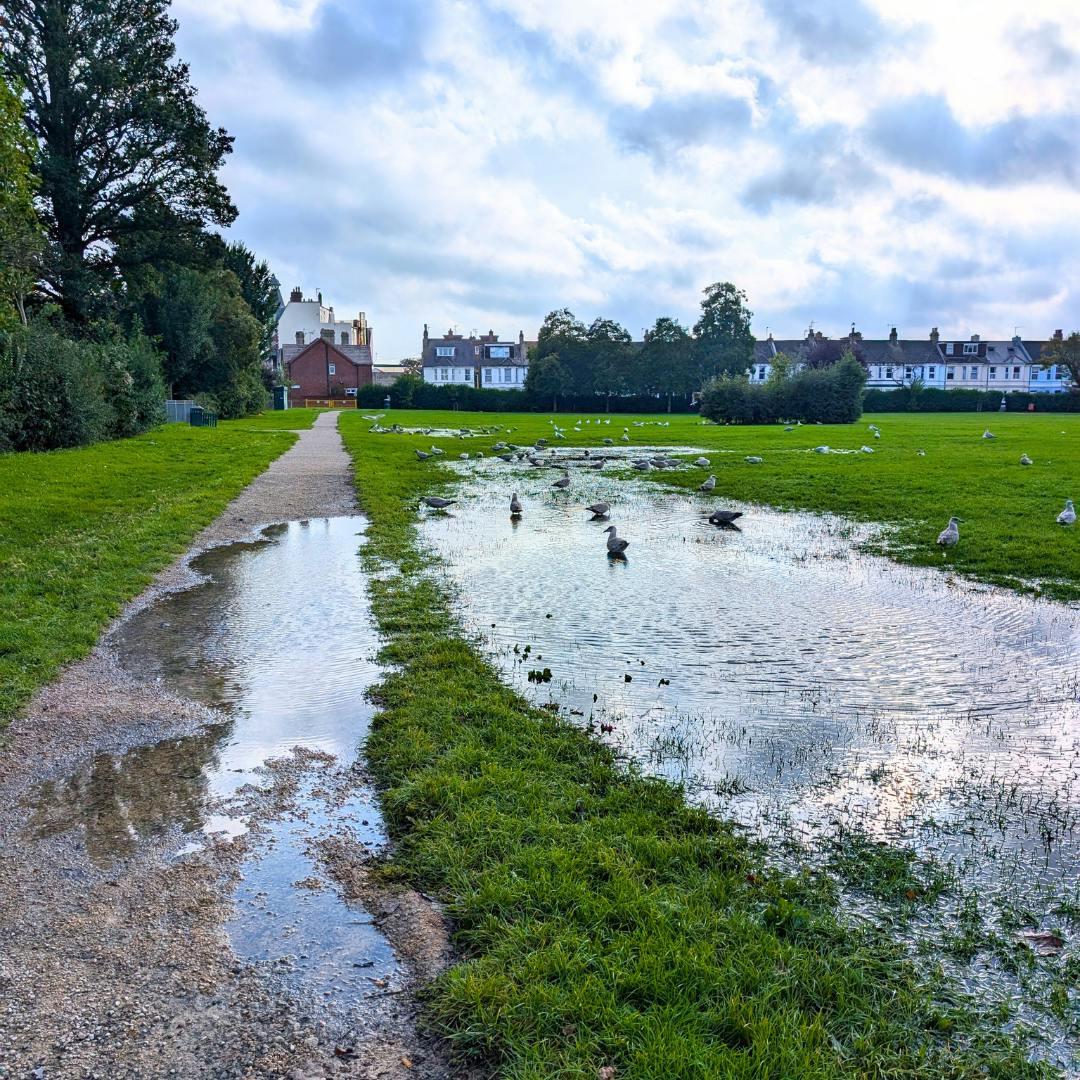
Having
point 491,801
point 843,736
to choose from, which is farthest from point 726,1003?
point 843,736

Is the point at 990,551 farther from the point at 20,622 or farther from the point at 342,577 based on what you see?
the point at 20,622

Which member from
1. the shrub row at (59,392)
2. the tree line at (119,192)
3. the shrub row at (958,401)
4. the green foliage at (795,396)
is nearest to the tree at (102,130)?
the tree line at (119,192)

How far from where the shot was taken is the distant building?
11569 centimetres

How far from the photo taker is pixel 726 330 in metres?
84.9

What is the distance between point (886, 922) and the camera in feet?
12.6

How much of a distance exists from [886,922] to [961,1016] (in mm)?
616

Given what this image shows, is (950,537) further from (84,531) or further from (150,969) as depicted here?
(84,531)

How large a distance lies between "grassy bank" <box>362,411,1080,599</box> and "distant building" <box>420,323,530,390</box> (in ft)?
268

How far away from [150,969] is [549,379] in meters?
78.6

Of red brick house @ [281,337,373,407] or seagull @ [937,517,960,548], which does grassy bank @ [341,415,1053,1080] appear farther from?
red brick house @ [281,337,373,407]

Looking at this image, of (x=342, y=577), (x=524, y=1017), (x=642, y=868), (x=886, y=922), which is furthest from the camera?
(x=342, y=577)

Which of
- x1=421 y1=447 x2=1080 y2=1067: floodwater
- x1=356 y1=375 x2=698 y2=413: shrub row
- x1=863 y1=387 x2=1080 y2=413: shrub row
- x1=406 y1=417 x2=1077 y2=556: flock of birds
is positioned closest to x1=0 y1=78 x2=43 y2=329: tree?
x1=406 y1=417 x2=1077 y2=556: flock of birds

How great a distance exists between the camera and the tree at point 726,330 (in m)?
82.9

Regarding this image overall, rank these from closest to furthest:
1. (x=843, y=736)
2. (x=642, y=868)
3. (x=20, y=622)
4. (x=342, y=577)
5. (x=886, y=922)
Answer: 1. (x=886, y=922)
2. (x=642, y=868)
3. (x=843, y=736)
4. (x=20, y=622)
5. (x=342, y=577)
